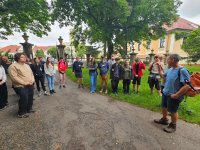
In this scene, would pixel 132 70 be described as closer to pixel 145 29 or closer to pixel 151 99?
pixel 151 99

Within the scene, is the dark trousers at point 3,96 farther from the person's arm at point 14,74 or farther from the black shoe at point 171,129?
the black shoe at point 171,129

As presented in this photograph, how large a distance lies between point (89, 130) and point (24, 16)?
12234mm

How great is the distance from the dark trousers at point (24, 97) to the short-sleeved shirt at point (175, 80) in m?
4.17

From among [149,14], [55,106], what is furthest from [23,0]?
[149,14]

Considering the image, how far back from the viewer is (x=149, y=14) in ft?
51.6

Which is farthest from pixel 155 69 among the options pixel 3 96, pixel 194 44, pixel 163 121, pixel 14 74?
pixel 194 44

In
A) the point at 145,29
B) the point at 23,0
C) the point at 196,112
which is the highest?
the point at 23,0

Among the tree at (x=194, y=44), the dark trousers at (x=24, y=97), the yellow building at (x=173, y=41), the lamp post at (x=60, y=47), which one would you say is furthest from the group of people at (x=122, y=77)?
the yellow building at (x=173, y=41)

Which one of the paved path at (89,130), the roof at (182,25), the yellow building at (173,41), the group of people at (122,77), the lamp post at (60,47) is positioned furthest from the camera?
A: the roof at (182,25)

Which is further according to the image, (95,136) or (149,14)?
(149,14)

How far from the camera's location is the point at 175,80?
145 inches

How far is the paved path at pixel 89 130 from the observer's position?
10.8ft

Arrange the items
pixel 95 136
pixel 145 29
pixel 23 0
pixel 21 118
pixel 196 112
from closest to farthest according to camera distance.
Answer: pixel 95 136
pixel 21 118
pixel 196 112
pixel 23 0
pixel 145 29

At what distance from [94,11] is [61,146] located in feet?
49.4
